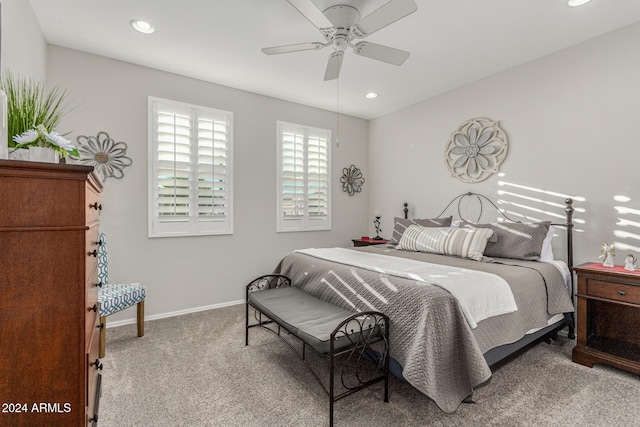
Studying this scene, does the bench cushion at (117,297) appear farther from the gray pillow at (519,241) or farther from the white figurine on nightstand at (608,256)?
the white figurine on nightstand at (608,256)

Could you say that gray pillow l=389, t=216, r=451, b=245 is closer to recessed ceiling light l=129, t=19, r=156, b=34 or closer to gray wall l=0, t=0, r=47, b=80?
recessed ceiling light l=129, t=19, r=156, b=34

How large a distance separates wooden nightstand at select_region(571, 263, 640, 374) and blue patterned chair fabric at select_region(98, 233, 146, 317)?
363cm

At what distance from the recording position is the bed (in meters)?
1.74

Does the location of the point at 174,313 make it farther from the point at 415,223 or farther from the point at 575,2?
the point at 575,2

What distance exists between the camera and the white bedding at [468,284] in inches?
74.0

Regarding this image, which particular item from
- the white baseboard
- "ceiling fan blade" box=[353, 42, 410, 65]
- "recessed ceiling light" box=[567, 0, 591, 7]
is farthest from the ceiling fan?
the white baseboard

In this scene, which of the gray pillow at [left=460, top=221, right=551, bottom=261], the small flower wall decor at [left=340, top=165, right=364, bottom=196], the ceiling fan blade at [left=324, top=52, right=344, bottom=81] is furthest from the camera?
the small flower wall decor at [left=340, top=165, right=364, bottom=196]

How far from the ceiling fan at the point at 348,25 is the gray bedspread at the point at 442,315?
66.3 inches

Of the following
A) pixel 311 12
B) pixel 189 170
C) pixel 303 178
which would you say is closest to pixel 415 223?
pixel 303 178

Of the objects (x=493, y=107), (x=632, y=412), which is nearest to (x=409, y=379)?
(x=632, y=412)

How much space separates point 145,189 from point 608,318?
178 inches

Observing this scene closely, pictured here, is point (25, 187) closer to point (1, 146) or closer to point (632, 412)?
point (1, 146)

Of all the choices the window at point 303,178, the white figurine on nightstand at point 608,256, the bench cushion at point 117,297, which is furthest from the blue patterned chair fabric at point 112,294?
the white figurine on nightstand at point 608,256

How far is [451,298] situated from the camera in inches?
71.3
